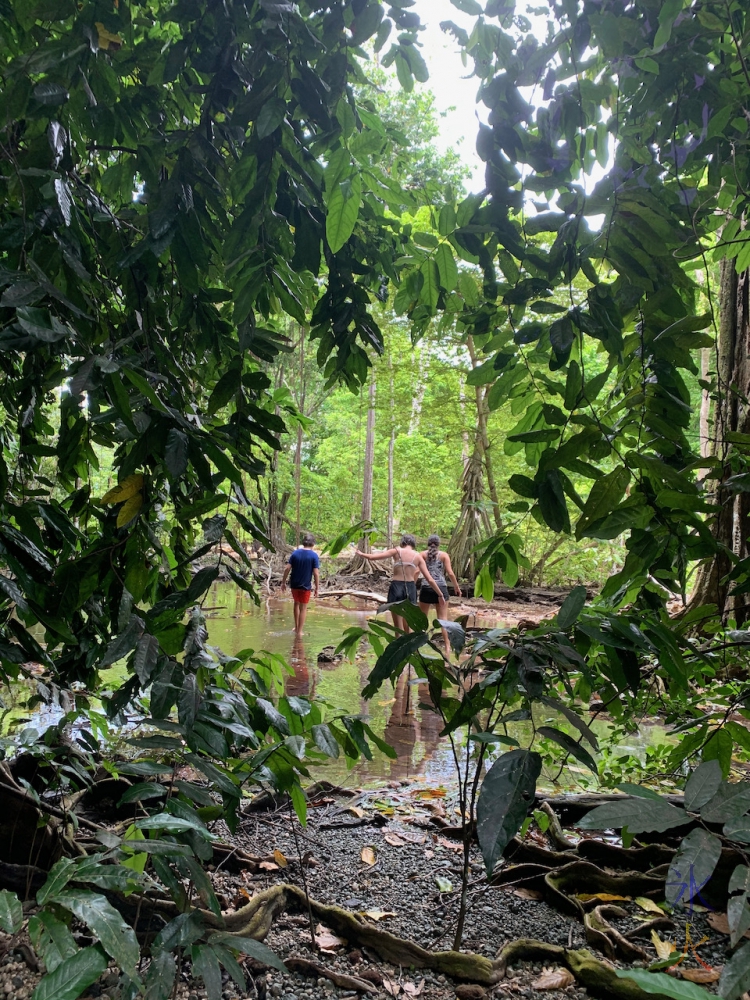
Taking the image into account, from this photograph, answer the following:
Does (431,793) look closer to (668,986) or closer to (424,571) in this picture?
(668,986)

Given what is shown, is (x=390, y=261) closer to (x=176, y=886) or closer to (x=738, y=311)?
(x=176, y=886)

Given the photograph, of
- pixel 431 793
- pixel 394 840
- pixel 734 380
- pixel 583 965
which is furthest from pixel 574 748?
pixel 734 380

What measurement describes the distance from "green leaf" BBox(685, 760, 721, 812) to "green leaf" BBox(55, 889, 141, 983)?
0.78 meters

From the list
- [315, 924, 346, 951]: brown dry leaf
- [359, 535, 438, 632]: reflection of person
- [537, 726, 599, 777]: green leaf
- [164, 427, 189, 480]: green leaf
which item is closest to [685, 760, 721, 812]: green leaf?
[537, 726, 599, 777]: green leaf

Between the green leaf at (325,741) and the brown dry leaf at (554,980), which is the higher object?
the green leaf at (325,741)

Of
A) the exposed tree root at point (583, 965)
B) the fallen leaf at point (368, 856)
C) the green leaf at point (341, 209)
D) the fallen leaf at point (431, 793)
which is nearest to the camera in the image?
the green leaf at point (341, 209)

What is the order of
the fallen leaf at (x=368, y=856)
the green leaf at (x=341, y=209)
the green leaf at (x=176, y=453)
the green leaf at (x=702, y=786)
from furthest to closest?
the fallen leaf at (x=368, y=856) < the green leaf at (x=341, y=209) < the green leaf at (x=176, y=453) < the green leaf at (x=702, y=786)

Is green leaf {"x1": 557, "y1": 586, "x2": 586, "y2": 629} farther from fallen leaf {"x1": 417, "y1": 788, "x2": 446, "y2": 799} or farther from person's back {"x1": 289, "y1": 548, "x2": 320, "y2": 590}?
person's back {"x1": 289, "y1": 548, "x2": 320, "y2": 590}

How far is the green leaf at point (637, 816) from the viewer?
0.71 metres

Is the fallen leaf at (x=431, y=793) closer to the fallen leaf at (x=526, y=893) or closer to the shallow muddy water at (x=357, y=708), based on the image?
the shallow muddy water at (x=357, y=708)

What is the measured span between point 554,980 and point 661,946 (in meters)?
0.38

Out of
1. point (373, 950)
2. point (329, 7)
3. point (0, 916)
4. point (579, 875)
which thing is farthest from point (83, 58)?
point (579, 875)

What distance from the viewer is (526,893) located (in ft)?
7.33

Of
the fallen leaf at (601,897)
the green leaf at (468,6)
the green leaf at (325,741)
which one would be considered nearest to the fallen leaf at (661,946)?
the fallen leaf at (601,897)
